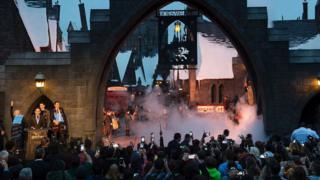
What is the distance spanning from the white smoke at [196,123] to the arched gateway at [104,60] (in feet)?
5.06

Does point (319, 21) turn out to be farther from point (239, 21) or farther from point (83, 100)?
point (83, 100)

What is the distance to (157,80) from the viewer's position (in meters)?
53.7

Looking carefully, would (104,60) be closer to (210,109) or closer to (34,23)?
(34,23)

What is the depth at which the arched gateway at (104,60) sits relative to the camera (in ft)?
66.6

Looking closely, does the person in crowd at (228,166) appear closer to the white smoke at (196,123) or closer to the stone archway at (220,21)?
the stone archway at (220,21)

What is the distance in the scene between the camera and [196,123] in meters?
32.0

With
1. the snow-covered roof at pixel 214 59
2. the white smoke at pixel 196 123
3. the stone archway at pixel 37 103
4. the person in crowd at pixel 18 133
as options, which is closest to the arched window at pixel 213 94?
the snow-covered roof at pixel 214 59

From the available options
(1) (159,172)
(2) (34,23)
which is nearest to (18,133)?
(1) (159,172)

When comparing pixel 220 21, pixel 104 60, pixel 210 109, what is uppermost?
pixel 220 21

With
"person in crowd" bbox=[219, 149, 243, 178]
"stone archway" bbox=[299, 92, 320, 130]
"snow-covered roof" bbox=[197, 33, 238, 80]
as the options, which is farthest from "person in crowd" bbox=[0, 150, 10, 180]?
A: "snow-covered roof" bbox=[197, 33, 238, 80]

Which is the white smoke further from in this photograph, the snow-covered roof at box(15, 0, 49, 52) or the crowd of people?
the crowd of people

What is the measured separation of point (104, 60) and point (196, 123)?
12.4 meters

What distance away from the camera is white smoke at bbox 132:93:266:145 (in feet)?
76.6

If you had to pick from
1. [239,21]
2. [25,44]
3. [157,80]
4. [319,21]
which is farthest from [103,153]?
[157,80]
